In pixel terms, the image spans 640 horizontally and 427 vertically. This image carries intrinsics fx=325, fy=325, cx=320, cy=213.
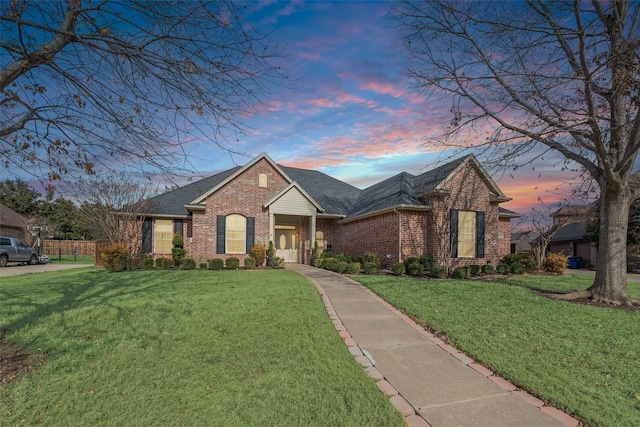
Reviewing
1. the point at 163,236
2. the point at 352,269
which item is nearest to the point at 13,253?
the point at 163,236

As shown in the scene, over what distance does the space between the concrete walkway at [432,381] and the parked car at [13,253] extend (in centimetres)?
2543

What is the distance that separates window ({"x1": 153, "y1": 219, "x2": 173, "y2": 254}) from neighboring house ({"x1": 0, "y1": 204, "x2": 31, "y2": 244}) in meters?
20.1

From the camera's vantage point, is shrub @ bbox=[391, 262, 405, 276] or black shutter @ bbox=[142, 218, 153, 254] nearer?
shrub @ bbox=[391, 262, 405, 276]

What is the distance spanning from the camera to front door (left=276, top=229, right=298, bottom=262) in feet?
67.2

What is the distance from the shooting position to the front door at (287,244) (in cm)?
2047

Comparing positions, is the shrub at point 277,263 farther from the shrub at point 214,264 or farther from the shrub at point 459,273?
the shrub at point 459,273

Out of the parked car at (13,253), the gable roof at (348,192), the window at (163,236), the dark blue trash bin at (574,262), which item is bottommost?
the dark blue trash bin at (574,262)

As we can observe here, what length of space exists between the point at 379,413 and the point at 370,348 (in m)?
1.92

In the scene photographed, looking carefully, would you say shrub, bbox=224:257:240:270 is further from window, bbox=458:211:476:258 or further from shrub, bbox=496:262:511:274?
shrub, bbox=496:262:511:274

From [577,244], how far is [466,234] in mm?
21406

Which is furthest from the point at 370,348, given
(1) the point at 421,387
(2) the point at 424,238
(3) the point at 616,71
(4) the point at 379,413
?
(2) the point at 424,238

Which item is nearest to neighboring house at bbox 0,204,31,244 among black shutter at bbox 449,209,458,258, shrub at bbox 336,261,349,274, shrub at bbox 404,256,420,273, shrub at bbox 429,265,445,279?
shrub at bbox 336,261,349,274

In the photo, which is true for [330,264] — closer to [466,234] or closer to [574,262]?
[466,234]

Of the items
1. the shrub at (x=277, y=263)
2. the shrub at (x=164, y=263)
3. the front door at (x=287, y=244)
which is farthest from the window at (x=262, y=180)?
the shrub at (x=164, y=263)
